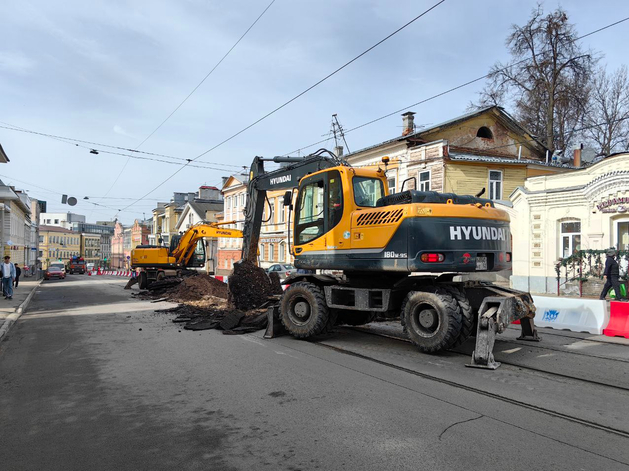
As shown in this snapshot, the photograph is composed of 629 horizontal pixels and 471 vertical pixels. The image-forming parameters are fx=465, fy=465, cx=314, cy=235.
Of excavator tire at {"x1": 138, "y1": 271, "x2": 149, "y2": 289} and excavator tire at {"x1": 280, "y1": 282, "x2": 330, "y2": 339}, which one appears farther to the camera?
excavator tire at {"x1": 138, "y1": 271, "x2": 149, "y2": 289}

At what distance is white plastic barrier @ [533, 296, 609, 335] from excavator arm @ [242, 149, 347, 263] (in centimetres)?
607

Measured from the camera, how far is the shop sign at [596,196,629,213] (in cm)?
1742

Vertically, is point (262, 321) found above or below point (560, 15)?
below

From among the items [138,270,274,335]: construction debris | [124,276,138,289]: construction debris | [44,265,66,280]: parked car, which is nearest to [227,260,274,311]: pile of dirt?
[138,270,274,335]: construction debris

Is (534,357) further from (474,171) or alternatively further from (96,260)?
(96,260)

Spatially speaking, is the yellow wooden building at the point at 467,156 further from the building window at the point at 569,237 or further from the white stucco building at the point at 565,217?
the building window at the point at 569,237

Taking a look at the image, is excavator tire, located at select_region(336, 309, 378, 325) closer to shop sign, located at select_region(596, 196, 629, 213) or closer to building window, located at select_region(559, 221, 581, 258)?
shop sign, located at select_region(596, 196, 629, 213)

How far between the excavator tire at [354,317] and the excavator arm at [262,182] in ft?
10.3

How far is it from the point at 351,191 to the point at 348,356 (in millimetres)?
2910

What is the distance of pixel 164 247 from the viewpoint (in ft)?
81.5

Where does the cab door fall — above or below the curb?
above

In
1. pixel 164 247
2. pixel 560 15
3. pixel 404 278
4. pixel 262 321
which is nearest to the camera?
pixel 404 278

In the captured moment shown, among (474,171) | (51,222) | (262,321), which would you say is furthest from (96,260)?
(262,321)

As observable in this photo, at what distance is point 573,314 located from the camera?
10.3m
